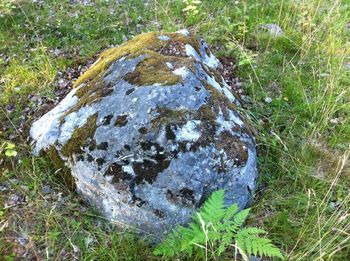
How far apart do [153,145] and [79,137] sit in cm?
79

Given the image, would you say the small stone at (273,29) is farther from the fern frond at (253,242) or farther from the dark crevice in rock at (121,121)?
the fern frond at (253,242)

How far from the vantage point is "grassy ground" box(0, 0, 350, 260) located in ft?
10.2

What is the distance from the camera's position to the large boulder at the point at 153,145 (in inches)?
123

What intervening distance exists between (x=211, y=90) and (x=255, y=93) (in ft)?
4.44

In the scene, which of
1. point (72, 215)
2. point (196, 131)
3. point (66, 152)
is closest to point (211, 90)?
point (196, 131)

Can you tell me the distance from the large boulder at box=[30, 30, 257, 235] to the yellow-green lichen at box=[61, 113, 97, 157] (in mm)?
11

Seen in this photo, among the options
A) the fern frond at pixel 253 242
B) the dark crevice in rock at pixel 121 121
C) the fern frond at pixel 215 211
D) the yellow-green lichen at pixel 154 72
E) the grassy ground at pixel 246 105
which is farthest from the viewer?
the yellow-green lichen at pixel 154 72

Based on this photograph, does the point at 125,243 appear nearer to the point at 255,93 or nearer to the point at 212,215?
the point at 212,215

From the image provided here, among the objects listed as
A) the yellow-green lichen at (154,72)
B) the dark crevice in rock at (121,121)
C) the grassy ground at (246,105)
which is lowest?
the grassy ground at (246,105)

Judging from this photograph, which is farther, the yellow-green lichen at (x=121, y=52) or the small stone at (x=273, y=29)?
the small stone at (x=273, y=29)

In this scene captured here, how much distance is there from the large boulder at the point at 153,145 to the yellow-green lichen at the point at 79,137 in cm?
1

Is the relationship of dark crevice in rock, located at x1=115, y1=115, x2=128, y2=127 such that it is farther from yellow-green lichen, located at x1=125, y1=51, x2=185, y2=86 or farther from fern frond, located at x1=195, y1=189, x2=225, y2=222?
fern frond, located at x1=195, y1=189, x2=225, y2=222

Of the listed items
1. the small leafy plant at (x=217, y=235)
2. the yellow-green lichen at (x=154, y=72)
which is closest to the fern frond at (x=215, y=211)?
the small leafy plant at (x=217, y=235)

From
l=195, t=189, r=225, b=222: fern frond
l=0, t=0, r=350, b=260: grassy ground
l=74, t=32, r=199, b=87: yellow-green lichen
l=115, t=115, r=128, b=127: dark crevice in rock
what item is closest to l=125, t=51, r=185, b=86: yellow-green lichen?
l=74, t=32, r=199, b=87: yellow-green lichen
